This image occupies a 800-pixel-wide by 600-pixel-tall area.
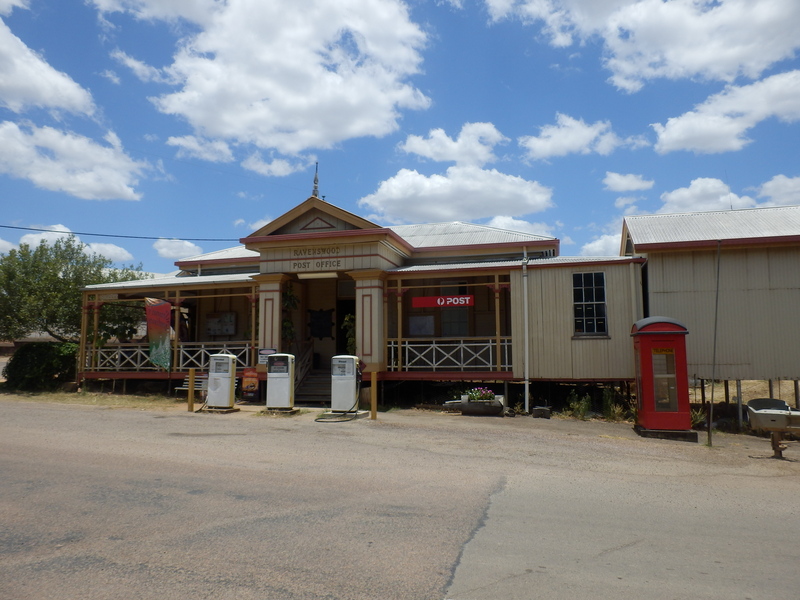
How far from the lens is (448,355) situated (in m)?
16.8

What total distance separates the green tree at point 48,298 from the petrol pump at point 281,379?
29.7ft

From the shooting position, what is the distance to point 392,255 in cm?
1848

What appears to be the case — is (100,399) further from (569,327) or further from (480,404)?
(569,327)

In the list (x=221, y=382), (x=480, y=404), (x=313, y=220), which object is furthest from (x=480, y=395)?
(x=313, y=220)

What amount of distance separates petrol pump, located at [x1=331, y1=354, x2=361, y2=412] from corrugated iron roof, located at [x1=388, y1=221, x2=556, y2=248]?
682 centimetres

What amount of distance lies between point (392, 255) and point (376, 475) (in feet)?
36.0

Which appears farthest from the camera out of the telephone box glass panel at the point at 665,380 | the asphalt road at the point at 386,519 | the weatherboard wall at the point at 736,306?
the weatherboard wall at the point at 736,306

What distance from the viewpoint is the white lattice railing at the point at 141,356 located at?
1927cm

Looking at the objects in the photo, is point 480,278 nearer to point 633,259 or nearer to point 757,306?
point 633,259

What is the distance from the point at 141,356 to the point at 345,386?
367 inches

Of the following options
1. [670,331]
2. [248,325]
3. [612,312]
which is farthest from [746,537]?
[248,325]

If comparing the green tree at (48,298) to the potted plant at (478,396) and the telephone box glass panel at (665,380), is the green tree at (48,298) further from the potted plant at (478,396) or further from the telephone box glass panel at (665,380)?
the telephone box glass panel at (665,380)

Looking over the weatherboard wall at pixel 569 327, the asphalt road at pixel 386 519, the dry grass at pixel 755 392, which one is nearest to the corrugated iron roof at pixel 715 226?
the weatherboard wall at pixel 569 327

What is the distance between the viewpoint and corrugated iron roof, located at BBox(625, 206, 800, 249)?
15383 mm
